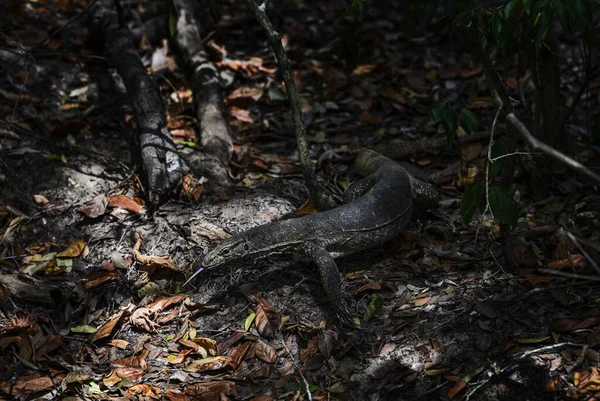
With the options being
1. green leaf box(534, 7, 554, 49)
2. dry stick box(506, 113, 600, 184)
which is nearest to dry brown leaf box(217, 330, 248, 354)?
dry stick box(506, 113, 600, 184)

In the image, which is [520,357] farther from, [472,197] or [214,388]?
[214,388]

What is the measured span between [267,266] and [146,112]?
82.3 inches

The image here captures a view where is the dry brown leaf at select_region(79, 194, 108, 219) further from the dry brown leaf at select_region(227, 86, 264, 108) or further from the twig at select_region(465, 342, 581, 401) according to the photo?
the twig at select_region(465, 342, 581, 401)

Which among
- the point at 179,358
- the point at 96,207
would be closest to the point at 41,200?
the point at 96,207

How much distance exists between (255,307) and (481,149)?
2.76 meters

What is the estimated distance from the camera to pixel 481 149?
242 inches

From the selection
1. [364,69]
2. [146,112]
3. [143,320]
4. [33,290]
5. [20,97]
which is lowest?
[143,320]

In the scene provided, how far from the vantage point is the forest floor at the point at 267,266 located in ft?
13.4

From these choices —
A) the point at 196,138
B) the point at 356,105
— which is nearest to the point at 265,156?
the point at 196,138

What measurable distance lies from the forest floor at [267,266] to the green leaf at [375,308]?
0.03 ft

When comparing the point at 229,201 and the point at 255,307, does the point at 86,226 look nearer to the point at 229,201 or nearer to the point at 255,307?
the point at 229,201

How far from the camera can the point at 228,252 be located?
4555mm

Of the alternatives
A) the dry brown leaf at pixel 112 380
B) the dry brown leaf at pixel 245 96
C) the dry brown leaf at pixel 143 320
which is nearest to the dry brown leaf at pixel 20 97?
the dry brown leaf at pixel 245 96

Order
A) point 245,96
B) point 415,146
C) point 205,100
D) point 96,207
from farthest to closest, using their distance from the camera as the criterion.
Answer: point 245,96
point 205,100
point 415,146
point 96,207
